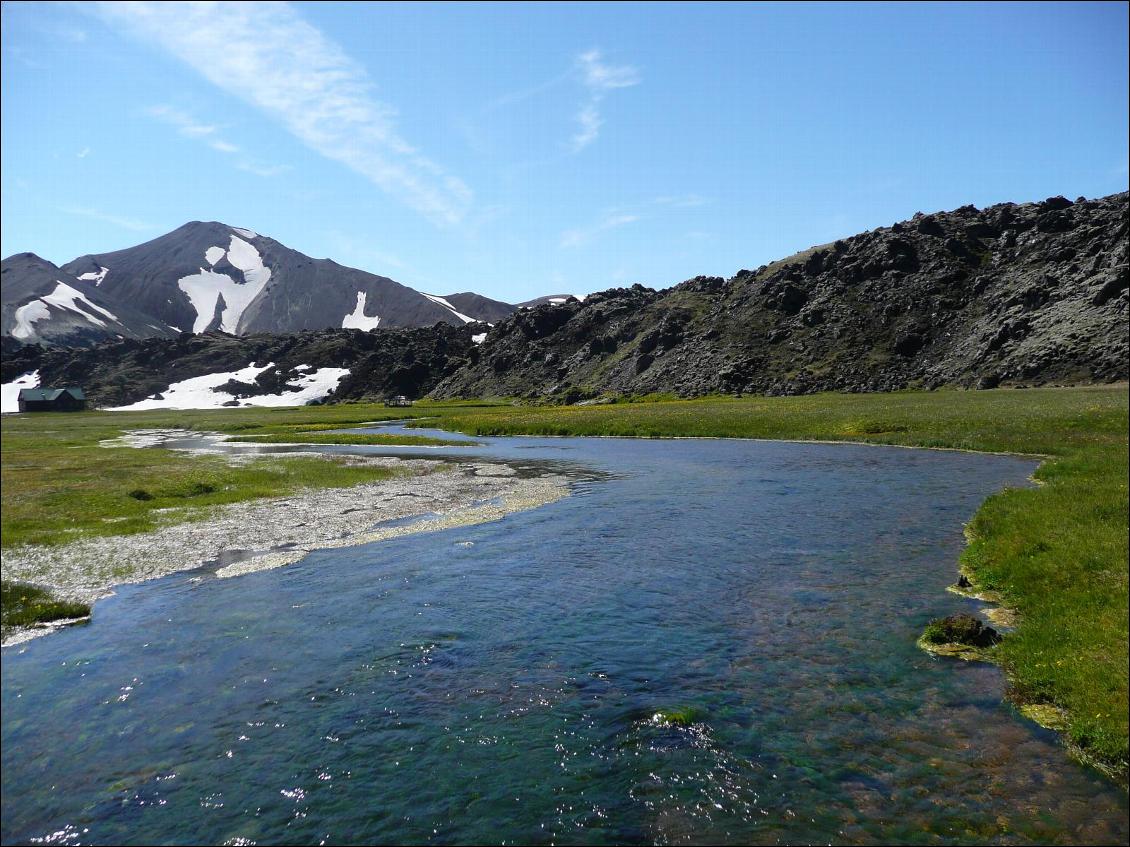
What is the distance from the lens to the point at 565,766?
13516mm

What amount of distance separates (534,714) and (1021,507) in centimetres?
2544

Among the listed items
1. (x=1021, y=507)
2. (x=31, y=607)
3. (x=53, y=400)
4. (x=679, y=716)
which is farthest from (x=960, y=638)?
(x=53, y=400)

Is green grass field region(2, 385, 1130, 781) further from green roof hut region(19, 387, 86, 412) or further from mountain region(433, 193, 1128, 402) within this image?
mountain region(433, 193, 1128, 402)

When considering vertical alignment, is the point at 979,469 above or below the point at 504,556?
above

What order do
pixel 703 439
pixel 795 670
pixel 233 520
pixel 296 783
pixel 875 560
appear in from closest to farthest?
1. pixel 296 783
2. pixel 795 670
3. pixel 875 560
4. pixel 233 520
5. pixel 703 439

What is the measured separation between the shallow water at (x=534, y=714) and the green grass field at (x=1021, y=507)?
1.52 metres

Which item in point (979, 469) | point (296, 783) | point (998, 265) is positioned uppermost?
point (998, 265)

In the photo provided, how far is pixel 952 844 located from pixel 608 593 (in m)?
14.2

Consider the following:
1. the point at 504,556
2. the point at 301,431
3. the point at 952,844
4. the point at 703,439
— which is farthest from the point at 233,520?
the point at 301,431

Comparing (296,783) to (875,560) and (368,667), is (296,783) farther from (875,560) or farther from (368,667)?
(875,560)

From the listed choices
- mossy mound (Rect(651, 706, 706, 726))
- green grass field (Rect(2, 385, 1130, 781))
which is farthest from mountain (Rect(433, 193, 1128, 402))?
mossy mound (Rect(651, 706, 706, 726))

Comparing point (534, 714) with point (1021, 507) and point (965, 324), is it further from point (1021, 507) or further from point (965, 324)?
point (965, 324)

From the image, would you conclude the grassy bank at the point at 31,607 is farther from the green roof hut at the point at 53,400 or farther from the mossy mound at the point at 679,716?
the green roof hut at the point at 53,400

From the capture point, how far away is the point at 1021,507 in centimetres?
2945
